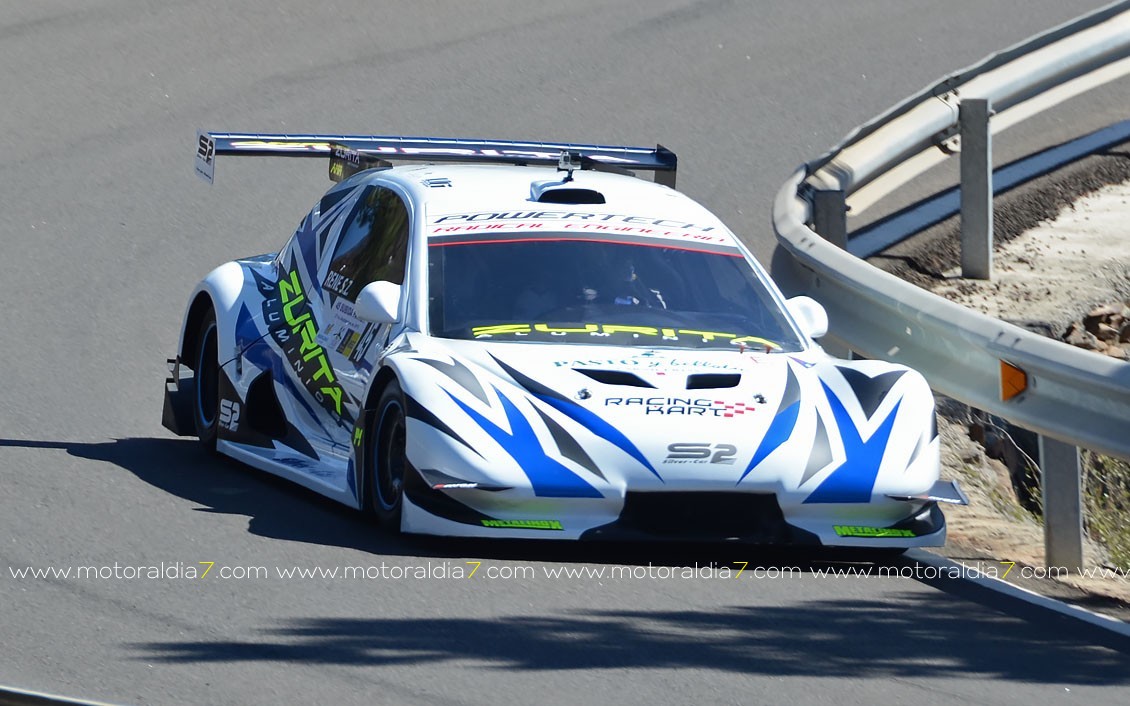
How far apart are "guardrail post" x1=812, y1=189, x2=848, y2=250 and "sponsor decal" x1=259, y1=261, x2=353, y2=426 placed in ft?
9.92

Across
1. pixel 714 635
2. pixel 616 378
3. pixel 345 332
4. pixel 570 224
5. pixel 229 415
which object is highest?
pixel 570 224

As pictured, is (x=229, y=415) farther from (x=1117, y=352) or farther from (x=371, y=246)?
(x=1117, y=352)

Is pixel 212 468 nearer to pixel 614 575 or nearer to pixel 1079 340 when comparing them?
pixel 614 575

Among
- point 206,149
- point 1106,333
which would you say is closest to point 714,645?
point 206,149

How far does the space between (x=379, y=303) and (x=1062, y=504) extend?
270cm

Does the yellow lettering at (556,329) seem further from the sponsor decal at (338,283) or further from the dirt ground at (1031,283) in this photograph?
the dirt ground at (1031,283)

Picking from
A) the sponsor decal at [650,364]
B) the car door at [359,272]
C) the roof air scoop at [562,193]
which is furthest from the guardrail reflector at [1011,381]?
the car door at [359,272]

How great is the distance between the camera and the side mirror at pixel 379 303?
7668 millimetres

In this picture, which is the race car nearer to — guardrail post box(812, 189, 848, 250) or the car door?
the car door

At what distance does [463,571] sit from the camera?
22.0ft

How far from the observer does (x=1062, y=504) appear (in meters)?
7.48

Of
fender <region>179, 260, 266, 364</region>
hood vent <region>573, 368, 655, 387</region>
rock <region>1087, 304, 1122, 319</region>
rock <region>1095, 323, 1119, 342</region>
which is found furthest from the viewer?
rock <region>1087, 304, 1122, 319</region>

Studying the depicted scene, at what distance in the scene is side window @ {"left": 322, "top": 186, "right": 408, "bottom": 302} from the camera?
8.27m

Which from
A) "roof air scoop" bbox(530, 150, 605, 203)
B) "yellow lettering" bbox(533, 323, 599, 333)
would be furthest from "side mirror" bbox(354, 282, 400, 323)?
"roof air scoop" bbox(530, 150, 605, 203)
